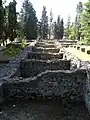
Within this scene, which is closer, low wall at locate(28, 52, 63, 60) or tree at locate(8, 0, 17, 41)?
low wall at locate(28, 52, 63, 60)

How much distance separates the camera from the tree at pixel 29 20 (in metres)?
55.1

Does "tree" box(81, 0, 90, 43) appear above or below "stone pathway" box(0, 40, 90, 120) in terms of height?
above

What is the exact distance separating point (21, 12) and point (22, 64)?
4774 cm

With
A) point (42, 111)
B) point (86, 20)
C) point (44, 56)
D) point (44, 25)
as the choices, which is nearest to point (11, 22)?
point (86, 20)

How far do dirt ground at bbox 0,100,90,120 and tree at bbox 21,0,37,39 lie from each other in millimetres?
44577

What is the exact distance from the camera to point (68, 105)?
10617mm

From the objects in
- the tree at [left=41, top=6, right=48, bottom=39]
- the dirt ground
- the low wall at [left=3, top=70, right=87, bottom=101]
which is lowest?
the dirt ground

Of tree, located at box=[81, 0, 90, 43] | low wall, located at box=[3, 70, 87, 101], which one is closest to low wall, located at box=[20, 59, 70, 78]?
low wall, located at box=[3, 70, 87, 101]

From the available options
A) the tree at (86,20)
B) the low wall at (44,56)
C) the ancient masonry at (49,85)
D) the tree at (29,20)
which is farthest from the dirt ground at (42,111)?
the tree at (29,20)

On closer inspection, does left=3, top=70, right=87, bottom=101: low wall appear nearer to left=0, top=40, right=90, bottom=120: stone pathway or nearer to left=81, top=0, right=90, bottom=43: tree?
left=0, top=40, right=90, bottom=120: stone pathway

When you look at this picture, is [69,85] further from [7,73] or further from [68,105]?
[7,73]

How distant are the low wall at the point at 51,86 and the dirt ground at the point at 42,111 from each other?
1.39ft

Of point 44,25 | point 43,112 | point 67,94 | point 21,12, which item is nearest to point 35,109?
point 43,112

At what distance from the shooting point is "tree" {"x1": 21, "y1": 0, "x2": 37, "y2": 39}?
55.1 meters
